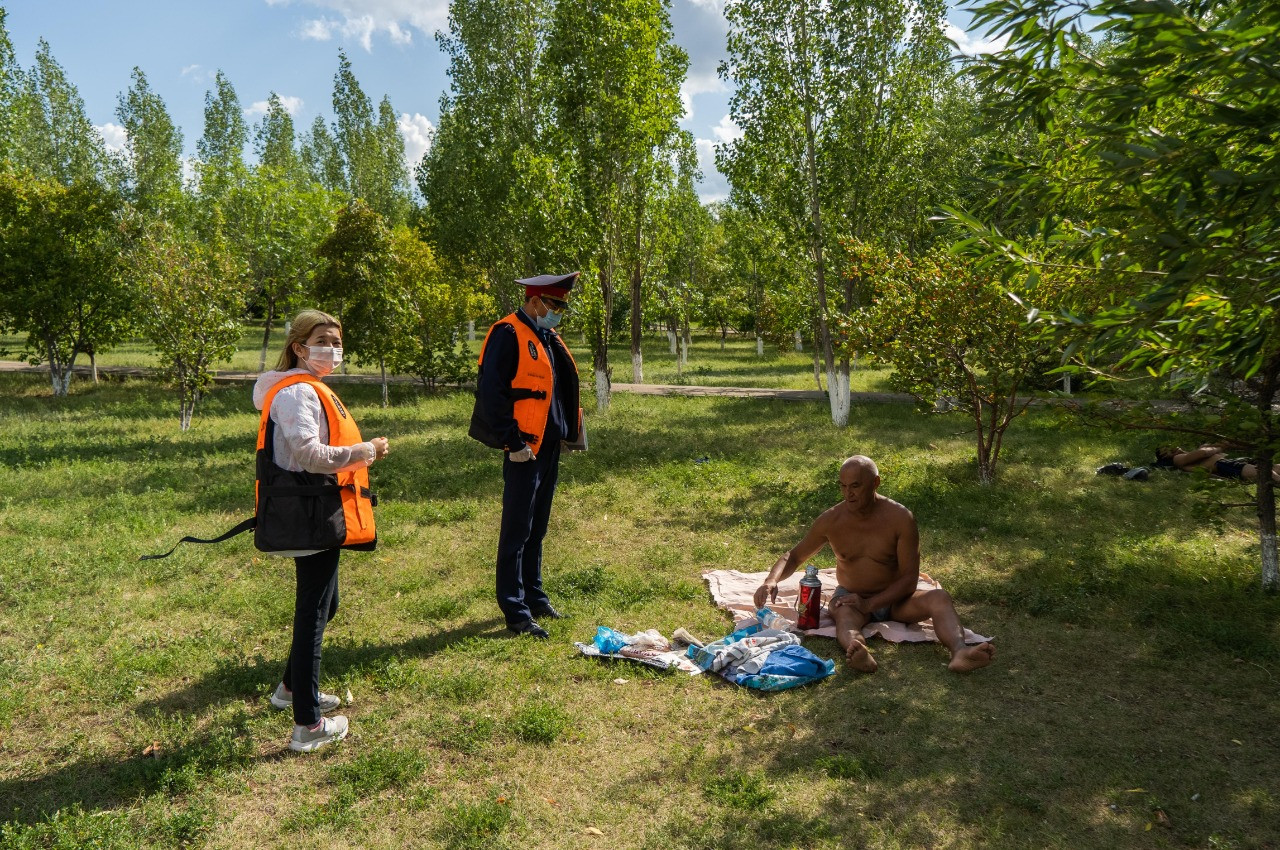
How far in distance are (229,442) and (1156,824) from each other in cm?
1391

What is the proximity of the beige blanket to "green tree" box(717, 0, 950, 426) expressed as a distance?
9966mm

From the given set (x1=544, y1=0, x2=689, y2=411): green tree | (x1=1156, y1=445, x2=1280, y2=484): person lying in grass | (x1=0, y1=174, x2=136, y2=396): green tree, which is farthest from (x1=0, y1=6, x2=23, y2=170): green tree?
(x1=1156, y1=445, x2=1280, y2=484): person lying in grass

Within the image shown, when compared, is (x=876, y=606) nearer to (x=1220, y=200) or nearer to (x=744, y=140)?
(x=1220, y=200)

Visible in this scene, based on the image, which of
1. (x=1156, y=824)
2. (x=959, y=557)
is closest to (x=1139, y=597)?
(x=959, y=557)

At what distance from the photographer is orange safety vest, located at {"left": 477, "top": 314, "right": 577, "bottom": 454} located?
581cm

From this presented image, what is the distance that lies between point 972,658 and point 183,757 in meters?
4.55

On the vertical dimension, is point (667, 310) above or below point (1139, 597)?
above

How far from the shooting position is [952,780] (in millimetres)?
4121

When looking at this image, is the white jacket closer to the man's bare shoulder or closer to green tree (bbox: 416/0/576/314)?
the man's bare shoulder

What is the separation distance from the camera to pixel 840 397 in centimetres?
1648

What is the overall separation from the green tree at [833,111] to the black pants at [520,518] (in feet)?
37.5

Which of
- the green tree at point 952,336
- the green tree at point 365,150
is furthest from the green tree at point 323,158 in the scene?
the green tree at point 952,336

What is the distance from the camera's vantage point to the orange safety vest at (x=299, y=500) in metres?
4.16

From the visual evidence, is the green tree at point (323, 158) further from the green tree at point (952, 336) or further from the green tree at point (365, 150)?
the green tree at point (952, 336)
